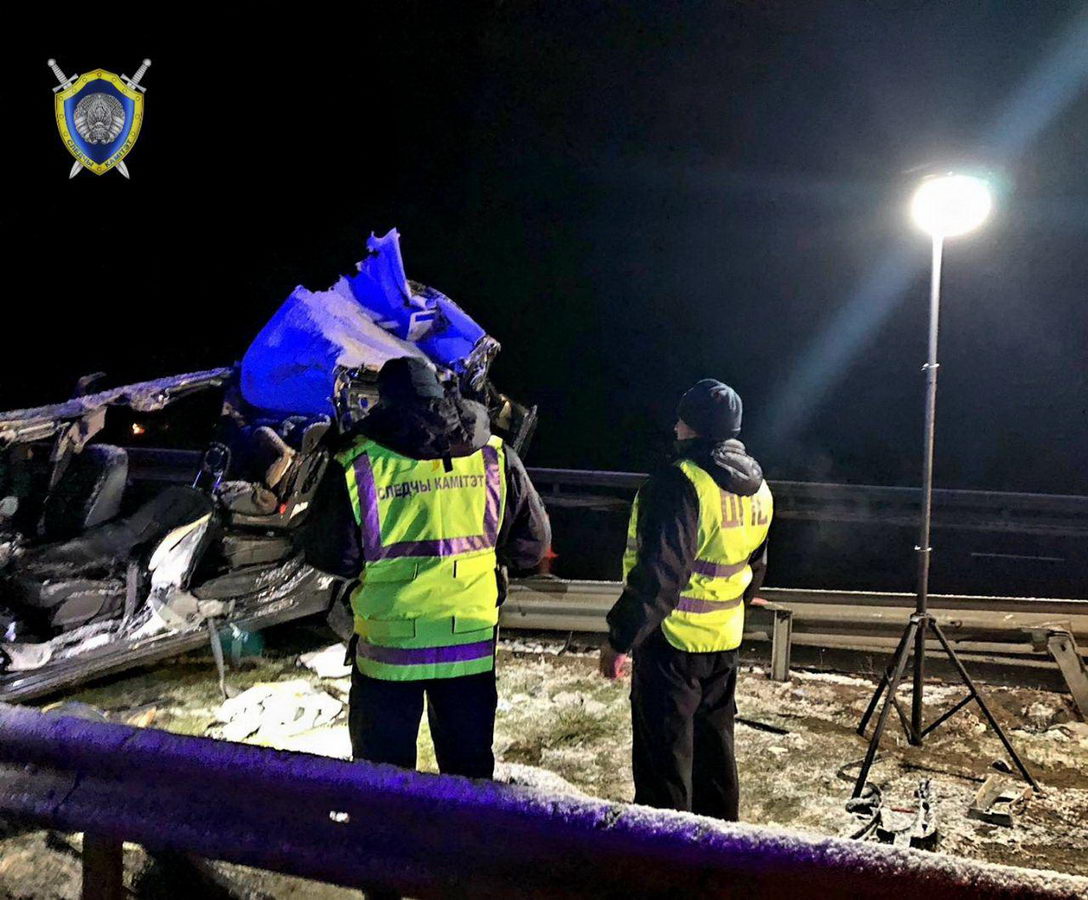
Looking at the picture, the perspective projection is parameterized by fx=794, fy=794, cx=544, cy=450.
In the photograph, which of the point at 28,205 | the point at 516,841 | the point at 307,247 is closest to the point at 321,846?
the point at 516,841

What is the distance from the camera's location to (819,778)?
12.3 feet

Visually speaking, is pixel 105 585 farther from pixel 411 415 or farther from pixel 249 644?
pixel 411 415

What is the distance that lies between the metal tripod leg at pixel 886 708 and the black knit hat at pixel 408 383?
8.47 feet

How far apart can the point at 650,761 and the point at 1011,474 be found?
21.6m

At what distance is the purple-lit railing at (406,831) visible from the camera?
3.76 ft

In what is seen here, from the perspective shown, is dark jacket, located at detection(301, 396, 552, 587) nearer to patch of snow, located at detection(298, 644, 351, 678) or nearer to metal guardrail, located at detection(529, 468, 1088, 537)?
patch of snow, located at detection(298, 644, 351, 678)

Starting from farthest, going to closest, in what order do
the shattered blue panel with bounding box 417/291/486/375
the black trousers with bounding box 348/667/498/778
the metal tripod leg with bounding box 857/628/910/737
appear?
the shattered blue panel with bounding box 417/291/486/375, the metal tripod leg with bounding box 857/628/910/737, the black trousers with bounding box 348/667/498/778

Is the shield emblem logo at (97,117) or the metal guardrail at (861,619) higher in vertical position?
the shield emblem logo at (97,117)

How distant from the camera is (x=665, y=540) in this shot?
2.86 metres

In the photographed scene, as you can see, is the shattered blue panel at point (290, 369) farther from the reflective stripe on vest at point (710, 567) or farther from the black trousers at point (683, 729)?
the black trousers at point (683, 729)

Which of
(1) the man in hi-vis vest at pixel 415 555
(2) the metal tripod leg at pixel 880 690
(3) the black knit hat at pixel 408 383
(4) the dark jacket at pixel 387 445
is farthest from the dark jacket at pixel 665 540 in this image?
(2) the metal tripod leg at pixel 880 690

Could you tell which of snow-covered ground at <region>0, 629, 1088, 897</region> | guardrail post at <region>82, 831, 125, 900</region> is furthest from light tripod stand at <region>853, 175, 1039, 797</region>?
guardrail post at <region>82, 831, 125, 900</region>

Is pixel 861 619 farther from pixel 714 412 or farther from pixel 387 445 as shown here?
pixel 387 445

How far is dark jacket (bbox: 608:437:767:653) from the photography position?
9.36 feet
